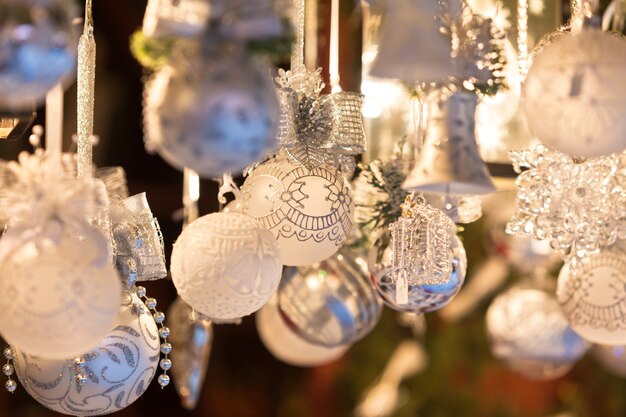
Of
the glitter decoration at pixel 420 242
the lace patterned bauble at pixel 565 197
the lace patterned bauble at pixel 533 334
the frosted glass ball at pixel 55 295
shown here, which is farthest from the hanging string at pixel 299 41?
the lace patterned bauble at pixel 533 334

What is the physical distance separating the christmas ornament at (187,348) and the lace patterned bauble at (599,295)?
0.73 meters

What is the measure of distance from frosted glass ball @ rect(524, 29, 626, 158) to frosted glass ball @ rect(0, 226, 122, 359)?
0.55 meters

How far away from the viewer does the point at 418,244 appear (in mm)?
1843

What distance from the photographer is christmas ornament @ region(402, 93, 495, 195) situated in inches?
59.0

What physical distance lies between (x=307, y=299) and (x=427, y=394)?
73.1 inches

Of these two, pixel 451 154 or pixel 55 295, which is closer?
pixel 55 295

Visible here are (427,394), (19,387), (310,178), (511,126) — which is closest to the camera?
(310,178)

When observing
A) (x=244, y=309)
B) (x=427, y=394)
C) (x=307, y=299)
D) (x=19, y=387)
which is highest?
(x=244, y=309)

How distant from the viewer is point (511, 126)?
7.98ft

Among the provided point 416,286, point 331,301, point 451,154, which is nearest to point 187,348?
point 331,301

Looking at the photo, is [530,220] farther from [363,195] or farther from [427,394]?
[427,394]

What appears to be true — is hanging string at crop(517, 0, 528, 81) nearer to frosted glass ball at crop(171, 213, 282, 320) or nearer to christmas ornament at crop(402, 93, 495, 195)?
christmas ornament at crop(402, 93, 495, 195)

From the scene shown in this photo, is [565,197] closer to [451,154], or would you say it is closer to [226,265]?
[451,154]

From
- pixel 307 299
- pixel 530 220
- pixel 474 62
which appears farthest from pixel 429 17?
pixel 307 299
